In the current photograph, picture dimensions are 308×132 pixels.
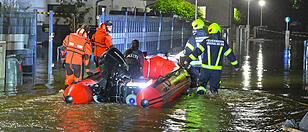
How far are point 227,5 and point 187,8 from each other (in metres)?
20.7

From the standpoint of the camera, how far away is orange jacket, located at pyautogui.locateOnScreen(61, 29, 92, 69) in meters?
13.3

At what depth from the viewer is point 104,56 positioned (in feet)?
38.6

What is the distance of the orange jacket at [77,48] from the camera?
43.6ft

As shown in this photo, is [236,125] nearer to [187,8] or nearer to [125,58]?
[125,58]

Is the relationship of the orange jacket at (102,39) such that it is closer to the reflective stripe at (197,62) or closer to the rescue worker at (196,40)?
the rescue worker at (196,40)

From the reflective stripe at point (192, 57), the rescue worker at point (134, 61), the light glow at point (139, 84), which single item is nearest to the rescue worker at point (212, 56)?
the reflective stripe at point (192, 57)

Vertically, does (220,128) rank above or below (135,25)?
below

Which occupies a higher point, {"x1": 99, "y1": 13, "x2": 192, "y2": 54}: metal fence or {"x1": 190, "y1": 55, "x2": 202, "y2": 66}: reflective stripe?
{"x1": 99, "y1": 13, "x2": 192, "y2": 54}: metal fence

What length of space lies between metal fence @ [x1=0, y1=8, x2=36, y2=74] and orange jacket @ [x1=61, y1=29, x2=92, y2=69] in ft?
10.7

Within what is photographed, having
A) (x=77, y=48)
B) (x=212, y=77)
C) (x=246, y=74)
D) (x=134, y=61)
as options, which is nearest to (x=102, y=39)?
(x=77, y=48)

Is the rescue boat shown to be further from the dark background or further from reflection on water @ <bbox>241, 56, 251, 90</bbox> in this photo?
the dark background

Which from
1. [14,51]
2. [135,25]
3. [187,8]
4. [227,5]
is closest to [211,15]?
[227,5]

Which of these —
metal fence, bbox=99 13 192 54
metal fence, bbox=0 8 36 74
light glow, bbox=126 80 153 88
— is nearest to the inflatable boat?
light glow, bbox=126 80 153 88

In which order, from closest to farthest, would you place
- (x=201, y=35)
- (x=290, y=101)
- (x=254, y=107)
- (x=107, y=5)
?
1. (x=254, y=107)
2. (x=290, y=101)
3. (x=201, y=35)
4. (x=107, y=5)
